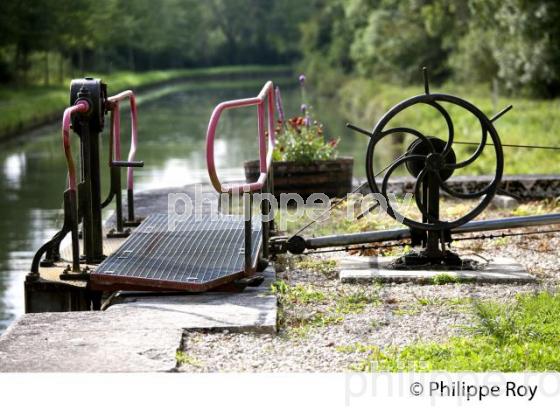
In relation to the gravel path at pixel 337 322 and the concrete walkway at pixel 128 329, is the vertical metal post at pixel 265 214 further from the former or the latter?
the concrete walkway at pixel 128 329

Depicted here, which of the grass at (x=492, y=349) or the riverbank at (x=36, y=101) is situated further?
the riverbank at (x=36, y=101)

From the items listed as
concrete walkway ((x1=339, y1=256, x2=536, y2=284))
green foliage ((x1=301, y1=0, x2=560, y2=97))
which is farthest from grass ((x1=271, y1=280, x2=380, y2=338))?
green foliage ((x1=301, y1=0, x2=560, y2=97))

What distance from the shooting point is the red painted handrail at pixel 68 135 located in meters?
7.61

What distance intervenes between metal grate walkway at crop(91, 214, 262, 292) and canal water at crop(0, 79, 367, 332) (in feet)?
5.32

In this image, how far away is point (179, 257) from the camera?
838 centimetres

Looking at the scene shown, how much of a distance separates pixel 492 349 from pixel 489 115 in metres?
23.3

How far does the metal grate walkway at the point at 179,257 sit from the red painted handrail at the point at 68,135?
2.05 feet

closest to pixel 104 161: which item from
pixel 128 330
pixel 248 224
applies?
pixel 248 224

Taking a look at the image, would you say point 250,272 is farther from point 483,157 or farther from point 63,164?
point 63,164

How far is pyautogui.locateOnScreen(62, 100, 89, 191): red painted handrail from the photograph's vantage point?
7.61 metres

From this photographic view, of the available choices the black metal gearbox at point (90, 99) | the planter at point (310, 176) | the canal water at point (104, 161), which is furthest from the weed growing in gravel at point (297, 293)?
the planter at point (310, 176)

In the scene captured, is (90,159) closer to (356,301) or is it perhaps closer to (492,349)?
(356,301)

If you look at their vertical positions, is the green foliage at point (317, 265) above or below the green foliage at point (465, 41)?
below

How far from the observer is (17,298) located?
34.5 feet
